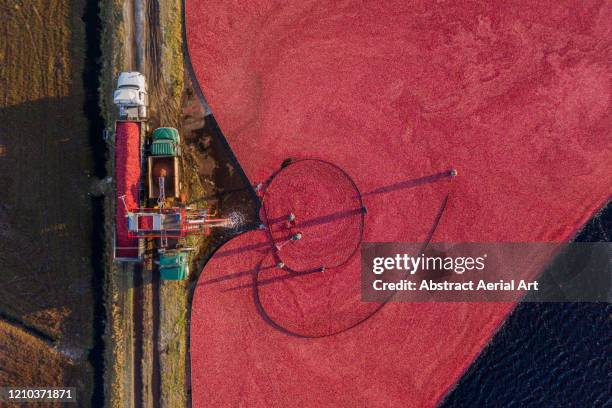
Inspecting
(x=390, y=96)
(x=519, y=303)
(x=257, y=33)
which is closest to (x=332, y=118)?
(x=390, y=96)

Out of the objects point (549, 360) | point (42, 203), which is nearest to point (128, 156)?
point (42, 203)

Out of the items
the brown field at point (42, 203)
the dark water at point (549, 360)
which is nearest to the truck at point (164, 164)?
the brown field at point (42, 203)

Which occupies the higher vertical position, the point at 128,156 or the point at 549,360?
the point at 128,156

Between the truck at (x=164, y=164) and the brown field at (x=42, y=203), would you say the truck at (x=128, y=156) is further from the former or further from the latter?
the brown field at (x=42, y=203)

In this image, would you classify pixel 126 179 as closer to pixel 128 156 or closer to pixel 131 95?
pixel 128 156

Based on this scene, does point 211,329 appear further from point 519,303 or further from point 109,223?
point 519,303

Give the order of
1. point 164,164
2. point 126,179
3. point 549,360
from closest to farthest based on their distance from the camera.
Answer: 1. point 126,179
2. point 164,164
3. point 549,360
